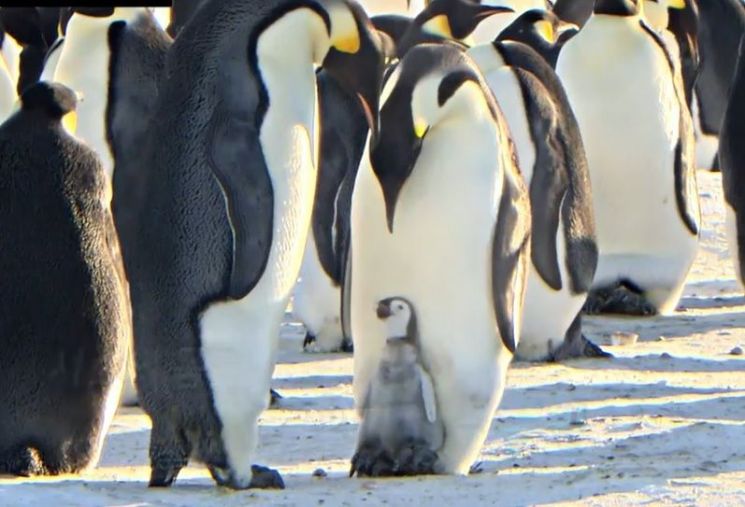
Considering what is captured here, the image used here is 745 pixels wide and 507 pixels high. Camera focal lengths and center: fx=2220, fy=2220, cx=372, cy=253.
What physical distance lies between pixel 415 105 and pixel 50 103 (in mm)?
960

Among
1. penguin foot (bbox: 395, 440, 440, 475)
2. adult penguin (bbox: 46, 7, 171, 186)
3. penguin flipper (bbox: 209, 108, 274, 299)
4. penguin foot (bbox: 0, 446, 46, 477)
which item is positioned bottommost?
penguin foot (bbox: 395, 440, 440, 475)

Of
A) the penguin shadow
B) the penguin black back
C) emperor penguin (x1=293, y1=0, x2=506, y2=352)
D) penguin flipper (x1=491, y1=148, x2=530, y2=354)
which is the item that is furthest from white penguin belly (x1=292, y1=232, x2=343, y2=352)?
the penguin black back

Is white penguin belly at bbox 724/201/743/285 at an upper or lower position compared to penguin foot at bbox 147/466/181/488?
lower

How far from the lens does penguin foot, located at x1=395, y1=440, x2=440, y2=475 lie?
5805mm

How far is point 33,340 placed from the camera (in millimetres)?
5730

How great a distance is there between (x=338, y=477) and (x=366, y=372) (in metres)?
0.29

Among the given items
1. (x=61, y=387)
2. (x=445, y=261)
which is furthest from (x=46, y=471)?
(x=445, y=261)

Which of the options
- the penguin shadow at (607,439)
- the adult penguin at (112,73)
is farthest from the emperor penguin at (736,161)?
the adult penguin at (112,73)

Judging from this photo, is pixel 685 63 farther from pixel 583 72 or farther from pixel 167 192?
pixel 167 192

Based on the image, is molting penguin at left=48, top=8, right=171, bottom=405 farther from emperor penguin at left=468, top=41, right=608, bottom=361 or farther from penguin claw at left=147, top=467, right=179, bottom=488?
penguin claw at left=147, top=467, right=179, bottom=488

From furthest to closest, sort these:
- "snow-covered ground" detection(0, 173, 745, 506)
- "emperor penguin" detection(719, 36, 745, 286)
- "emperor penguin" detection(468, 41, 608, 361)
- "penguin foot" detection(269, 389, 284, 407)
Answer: "emperor penguin" detection(719, 36, 745, 286) < "emperor penguin" detection(468, 41, 608, 361) < "penguin foot" detection(269, 389, 284, 407) < "snow-covered ground" detection(0, 173, 745, 506)

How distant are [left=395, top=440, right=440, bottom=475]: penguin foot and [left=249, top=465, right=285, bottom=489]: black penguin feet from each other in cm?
35

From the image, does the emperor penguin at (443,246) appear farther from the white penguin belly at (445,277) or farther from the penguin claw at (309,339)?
the penguin claw at (309,339)

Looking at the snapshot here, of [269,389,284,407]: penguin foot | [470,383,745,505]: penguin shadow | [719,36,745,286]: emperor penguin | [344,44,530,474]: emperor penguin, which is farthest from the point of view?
[719,36,745,286]: emperor penguin
